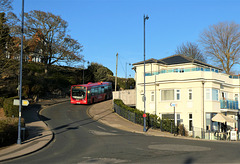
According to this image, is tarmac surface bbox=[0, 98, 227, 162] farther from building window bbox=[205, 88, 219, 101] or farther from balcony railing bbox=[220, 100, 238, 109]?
balcony railing bbox=[220, 100, 238, 109]

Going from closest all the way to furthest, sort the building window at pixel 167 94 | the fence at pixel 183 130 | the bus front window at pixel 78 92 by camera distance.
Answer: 1. the fence at pixel 183 130
2. the building window at pixel 167 94
3. the bus front window at pixel 78 92

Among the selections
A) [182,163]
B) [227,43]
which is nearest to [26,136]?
[182,163]

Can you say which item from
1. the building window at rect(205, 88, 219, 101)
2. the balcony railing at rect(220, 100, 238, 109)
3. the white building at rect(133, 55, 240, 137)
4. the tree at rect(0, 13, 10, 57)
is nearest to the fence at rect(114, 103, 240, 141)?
the white building at rect(133, 55, 240, 137)

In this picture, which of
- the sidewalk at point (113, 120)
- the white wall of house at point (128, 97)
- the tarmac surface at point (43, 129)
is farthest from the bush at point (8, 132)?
the white wall of house at point (128, 97)

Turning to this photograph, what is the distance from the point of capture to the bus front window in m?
42.2

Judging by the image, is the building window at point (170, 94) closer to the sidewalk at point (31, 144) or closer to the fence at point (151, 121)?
the fence at point (151, 121)

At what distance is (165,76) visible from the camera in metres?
31.7

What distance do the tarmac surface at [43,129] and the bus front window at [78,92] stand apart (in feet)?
10.3

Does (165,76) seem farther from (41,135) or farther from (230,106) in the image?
(41,135)

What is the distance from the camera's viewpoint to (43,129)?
2455 centimetres

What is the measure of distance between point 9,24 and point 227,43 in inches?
1497

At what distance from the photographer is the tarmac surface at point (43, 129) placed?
15707 millimetres

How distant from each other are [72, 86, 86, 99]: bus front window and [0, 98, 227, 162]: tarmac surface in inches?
124

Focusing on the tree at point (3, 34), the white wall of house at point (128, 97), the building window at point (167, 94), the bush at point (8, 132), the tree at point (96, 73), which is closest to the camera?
the bush at point (8, 132)
